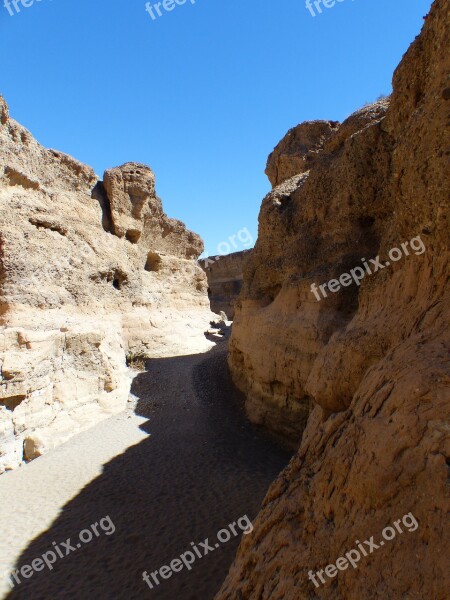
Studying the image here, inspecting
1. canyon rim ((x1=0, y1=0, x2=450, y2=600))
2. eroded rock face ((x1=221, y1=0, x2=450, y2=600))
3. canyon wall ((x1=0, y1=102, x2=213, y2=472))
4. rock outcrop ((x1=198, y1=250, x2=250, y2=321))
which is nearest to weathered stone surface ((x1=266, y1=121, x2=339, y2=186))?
canyon rim ((x1=0, y1=0, x2=450, y2=600))

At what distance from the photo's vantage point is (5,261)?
10.7 metres

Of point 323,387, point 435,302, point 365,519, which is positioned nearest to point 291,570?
point 365,519

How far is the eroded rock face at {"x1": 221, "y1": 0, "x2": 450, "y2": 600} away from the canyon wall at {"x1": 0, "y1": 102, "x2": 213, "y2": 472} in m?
5.46

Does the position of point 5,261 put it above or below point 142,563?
above

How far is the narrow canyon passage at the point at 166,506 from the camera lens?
484 cm

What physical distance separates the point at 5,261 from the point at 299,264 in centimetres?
833

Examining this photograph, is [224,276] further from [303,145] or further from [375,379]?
[375,379]

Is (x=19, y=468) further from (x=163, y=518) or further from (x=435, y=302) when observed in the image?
(x=435, y=302)

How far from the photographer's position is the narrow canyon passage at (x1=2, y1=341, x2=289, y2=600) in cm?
484

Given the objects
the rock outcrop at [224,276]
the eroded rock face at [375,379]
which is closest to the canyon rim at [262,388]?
the eroded rock face at [375,379]

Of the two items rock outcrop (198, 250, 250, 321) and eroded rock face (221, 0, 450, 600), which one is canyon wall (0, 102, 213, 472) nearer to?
eroded rock face (221, 0, 450, 600)

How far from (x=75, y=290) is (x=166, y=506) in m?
8.58

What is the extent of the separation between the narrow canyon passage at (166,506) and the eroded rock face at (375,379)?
5.24ft

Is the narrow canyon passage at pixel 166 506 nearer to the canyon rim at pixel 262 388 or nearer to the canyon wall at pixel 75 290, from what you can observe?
the canyon rim at pixel 262 388
